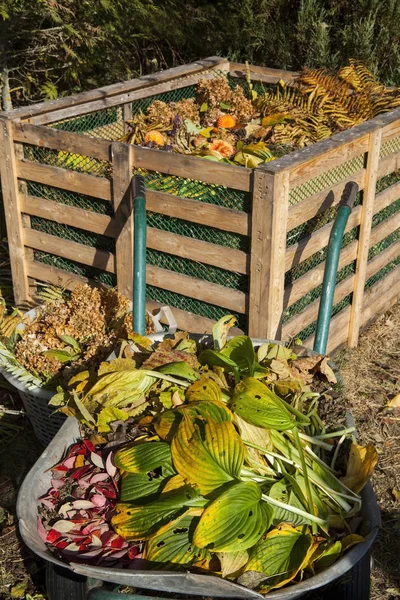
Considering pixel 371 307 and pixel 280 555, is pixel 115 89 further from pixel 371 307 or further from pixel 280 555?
pixel 280 555

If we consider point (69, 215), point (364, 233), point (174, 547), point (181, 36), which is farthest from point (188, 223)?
point (181, 36)

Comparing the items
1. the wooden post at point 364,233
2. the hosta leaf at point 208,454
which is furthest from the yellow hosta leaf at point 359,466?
the wooden post at point 364,233

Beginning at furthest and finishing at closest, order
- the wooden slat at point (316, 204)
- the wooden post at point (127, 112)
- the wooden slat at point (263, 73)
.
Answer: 1. the wooden slat at point (263, 73)
2. the wooden post at point (127, 112)
3. the wooden slat at point (316, 204)

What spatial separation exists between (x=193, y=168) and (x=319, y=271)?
33.5 inches

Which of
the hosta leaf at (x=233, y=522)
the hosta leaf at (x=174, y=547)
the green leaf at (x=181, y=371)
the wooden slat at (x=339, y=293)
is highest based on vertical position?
the green leaf at (x=181, y=371)

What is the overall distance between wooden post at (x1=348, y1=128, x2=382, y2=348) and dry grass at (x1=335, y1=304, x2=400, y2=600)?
16 cm

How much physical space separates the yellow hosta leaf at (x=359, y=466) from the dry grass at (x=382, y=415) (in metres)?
0.86

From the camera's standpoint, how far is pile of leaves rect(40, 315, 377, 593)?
1.83 m

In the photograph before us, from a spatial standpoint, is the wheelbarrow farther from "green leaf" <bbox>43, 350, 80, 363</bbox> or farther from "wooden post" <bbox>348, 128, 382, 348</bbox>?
"wooden post" <bbox>348, 128, 382, 348</bbox>

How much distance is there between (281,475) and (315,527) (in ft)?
0.58

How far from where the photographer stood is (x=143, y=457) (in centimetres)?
199

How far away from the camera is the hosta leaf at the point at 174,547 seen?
181 cm

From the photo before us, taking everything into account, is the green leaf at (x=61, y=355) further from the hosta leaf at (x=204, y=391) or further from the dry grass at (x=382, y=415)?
the dry grass at (x=382, y=415)

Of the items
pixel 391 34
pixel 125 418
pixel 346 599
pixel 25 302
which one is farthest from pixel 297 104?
pixel 346 599
